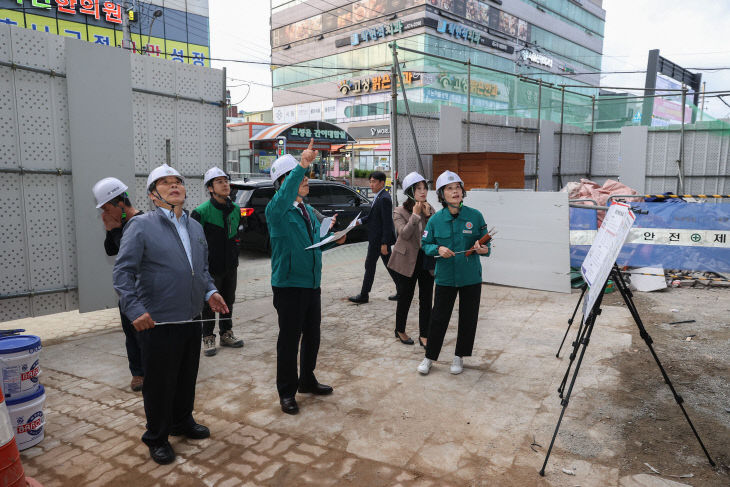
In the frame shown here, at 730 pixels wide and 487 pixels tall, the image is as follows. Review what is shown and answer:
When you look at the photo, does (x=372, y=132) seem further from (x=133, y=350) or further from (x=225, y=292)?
(x=133, y=350)

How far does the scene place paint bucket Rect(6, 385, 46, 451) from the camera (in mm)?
3301

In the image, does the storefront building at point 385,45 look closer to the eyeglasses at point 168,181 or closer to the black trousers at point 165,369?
the eyeglasses at point 168,181

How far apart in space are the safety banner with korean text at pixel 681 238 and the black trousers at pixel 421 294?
9.41 ft

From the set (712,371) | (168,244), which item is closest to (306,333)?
(168,244)

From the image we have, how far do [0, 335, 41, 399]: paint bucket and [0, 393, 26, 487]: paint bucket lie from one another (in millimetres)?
1421

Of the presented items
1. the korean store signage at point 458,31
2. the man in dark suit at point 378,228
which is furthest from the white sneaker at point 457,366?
the korean store signage at point 458,31

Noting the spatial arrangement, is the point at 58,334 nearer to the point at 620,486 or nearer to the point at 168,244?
the point at 168,244

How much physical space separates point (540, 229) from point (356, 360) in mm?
4354

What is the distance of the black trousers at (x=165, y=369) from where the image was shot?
3121 millimetres

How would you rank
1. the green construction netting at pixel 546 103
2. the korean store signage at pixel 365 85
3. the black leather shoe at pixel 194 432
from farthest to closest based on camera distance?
1. the korean store signage at pixel 365 85
2. the green construction netting at pixel 546 103
3. the black leather shoe at pixel 194 432

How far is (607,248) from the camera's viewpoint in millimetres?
3363

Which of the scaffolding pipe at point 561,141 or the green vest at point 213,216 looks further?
the scaffolding pipe at point 561,141

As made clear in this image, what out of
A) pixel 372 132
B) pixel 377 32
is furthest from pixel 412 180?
pixel 377 32

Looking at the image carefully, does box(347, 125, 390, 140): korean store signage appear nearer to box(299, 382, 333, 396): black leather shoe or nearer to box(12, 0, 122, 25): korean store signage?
box(12, 0, 122, 25): korean store signage
